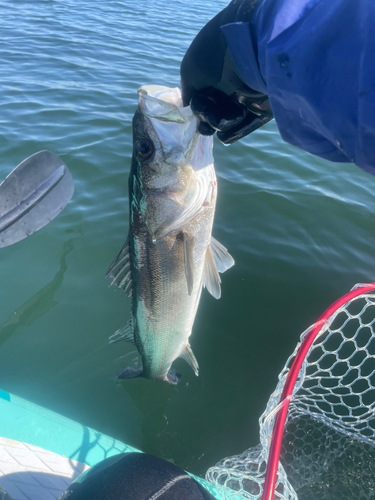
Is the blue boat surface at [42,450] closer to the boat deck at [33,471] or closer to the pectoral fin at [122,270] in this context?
the boat deck at [33,471]

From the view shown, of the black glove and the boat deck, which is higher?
the black glove

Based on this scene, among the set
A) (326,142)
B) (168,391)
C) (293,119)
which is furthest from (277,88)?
(168,391)

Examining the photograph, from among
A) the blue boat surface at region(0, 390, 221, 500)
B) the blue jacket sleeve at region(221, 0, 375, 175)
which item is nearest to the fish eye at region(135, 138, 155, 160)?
the blue jacket sleeve at region(221, 0, 375, 175)

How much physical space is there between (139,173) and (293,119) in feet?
3.65

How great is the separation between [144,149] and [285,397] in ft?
5.65

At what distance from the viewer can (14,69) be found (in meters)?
9.87

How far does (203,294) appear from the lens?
14.7 ft

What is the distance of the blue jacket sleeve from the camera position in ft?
3.18

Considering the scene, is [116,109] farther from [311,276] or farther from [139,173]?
[139,173]

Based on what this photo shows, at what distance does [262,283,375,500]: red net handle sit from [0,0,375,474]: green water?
1673 millimetres

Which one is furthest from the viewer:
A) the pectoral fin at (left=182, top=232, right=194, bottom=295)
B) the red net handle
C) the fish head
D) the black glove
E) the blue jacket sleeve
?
the pectoral fin at (left=182, top=232, right=194, bottom=295)

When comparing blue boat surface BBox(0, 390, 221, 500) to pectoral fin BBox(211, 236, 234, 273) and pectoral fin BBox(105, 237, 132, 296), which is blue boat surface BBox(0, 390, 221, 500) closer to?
pectoral fin BBox(105, 237, 132, 296)

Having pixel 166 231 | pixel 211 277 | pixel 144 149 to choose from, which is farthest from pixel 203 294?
pixel 144 149

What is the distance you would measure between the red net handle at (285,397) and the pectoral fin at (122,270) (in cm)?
134
